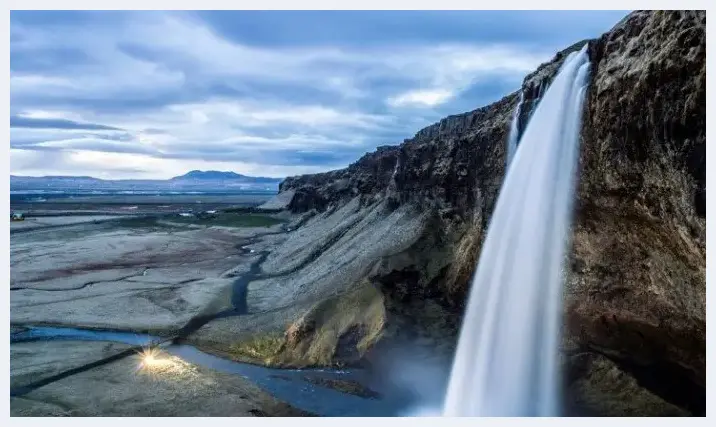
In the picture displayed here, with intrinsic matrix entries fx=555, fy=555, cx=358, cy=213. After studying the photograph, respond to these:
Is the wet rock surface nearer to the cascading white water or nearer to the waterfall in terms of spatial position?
the cascading white water

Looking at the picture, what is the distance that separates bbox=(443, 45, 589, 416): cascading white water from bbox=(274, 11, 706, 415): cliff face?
65 centimetres

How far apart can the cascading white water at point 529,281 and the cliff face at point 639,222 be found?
65 centimetres

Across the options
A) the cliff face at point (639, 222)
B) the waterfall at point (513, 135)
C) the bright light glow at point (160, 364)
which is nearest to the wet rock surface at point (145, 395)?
the bright light glow at point (160, 364)

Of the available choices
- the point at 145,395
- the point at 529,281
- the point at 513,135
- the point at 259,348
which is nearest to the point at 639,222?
the point at 529,281

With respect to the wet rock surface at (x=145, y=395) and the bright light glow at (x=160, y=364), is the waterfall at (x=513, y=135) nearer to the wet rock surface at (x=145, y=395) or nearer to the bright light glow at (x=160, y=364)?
the wet rock surface at (x=145, y=395)

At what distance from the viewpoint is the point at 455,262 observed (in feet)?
79.7

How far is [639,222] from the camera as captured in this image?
14.1 m

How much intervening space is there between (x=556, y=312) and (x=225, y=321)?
15.8m

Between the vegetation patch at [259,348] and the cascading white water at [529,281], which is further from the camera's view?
the vegetation patch at [259,348]

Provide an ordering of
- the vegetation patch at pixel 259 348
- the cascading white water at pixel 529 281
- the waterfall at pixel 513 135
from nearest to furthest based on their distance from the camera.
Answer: the cascading white water at pixel 529 281, the waterfall at pixel 513 135, the vegetation patch at pixel 259 348

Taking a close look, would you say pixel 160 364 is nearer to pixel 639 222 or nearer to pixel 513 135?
pixel 513 135

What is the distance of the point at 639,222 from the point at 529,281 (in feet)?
13.7

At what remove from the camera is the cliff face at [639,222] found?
11.2 meters

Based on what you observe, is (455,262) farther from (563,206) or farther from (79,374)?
(79,374)
